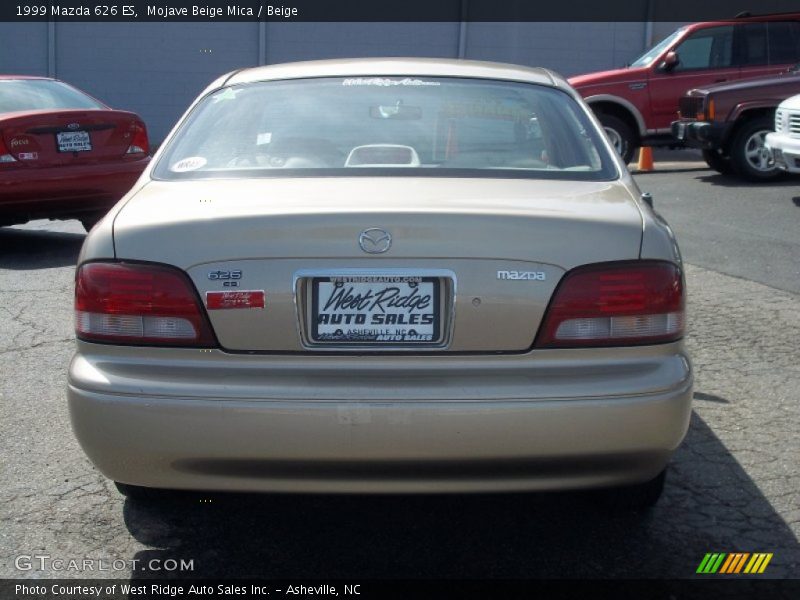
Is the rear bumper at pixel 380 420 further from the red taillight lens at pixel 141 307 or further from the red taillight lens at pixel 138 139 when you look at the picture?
the red taillight lens at pixel 138 139

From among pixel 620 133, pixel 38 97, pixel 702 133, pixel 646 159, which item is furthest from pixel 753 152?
pixel 38 97

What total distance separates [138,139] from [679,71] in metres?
8.43

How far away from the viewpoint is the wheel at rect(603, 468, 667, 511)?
12.4 ft

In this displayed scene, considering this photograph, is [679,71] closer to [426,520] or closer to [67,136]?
[67,136]

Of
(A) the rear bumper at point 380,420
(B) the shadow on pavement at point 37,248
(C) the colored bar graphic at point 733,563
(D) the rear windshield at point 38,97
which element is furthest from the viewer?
(D) the rear windshield at point 38,97

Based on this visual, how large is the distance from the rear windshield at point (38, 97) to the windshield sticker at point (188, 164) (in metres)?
5.97

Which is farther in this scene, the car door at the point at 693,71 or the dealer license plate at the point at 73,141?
the car door at the point at 693,71

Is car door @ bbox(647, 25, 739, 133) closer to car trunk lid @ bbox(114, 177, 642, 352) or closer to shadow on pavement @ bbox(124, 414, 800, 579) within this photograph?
shadow on pavement @ bbox(124, 414, 800, 579)

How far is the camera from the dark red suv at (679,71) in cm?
1494

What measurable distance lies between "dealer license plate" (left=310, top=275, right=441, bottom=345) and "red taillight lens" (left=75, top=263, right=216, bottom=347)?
0.33m

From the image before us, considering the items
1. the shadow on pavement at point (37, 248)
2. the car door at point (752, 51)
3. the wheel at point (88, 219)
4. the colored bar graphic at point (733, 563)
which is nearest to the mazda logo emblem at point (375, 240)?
the colored bar graphic at point (733, 563)

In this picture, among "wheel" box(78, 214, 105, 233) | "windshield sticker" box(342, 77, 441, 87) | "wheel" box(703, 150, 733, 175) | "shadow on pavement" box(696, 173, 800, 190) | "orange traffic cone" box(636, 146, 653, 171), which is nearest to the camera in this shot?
"windshield sticker" box(342, 77, 441, 87)

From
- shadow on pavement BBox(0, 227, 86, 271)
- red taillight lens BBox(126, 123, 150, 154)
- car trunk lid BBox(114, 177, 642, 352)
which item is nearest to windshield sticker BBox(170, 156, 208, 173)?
car trunk lid BBox(114, 177, 642, 352)
